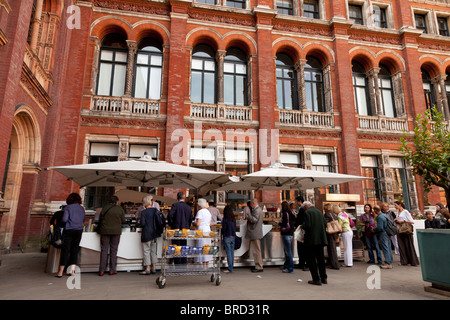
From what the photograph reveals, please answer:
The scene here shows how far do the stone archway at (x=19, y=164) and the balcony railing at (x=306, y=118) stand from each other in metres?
11.1

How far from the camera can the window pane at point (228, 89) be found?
14852 millimetres

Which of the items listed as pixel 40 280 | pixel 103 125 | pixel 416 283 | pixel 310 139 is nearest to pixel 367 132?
pixel 310 139

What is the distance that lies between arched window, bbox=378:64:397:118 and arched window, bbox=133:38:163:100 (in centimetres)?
1328

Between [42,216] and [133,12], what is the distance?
10.5 meters

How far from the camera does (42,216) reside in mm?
10688

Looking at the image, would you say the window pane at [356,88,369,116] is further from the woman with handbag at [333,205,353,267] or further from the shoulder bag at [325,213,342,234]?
the shoulder bag at [325,213,342,234]

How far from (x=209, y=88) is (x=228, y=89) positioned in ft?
3.44

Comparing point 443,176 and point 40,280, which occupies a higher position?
point 443,176

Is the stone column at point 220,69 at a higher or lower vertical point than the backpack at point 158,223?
higher

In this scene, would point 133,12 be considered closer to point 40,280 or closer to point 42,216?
point 42,216

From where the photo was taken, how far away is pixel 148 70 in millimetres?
14484

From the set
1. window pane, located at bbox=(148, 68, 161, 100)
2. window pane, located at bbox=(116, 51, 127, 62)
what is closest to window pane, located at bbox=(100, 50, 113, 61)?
window pane, located at bbox=(116, 51, 127, 62)

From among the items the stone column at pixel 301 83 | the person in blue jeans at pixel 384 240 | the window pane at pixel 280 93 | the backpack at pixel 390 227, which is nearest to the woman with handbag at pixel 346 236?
the person in blue jeans at pixel 384 240

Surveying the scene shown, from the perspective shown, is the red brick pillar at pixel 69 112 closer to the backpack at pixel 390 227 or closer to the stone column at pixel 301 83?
the stone column at pixel 301 83
